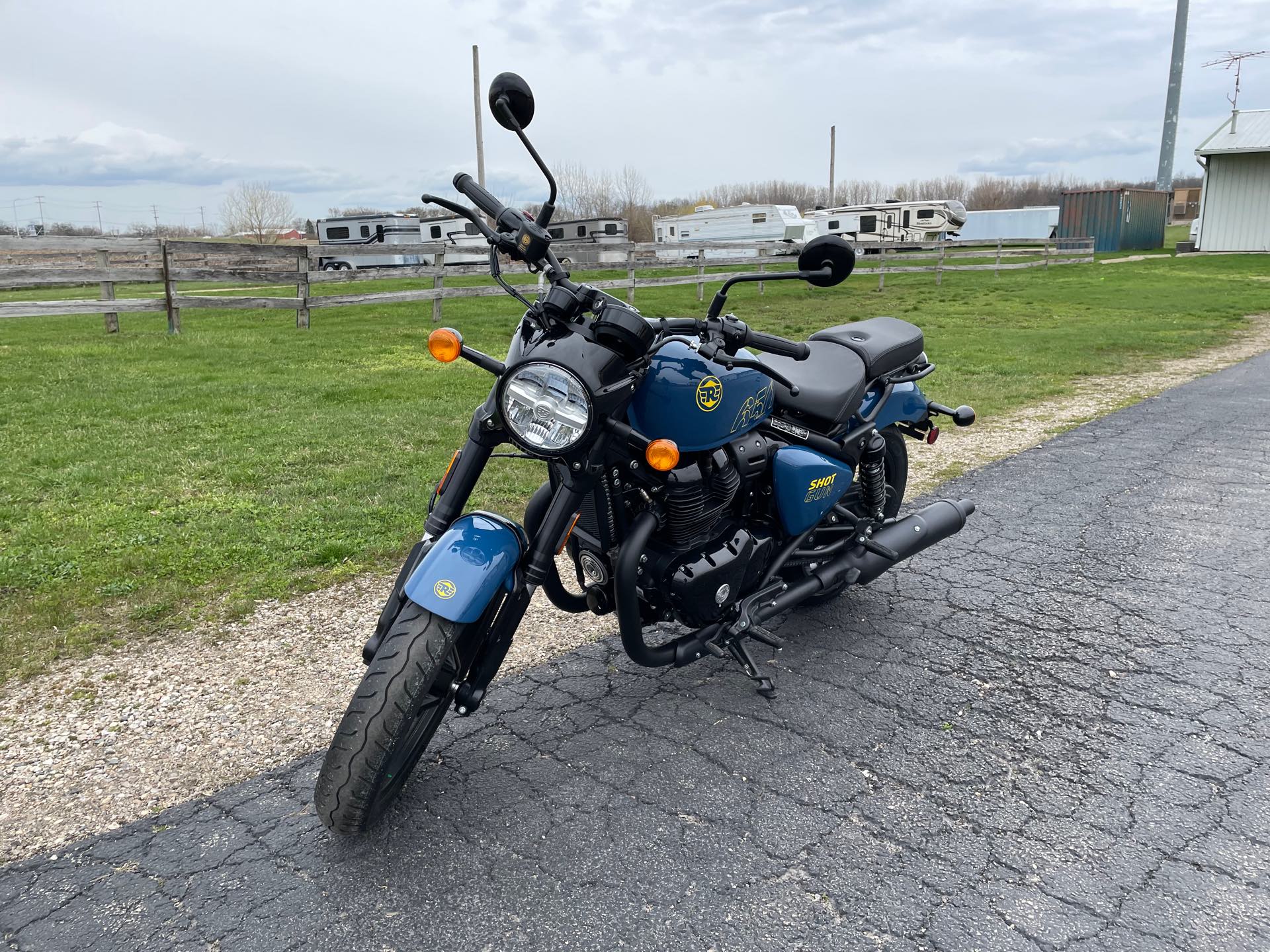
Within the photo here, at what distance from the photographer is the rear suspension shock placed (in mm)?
3639

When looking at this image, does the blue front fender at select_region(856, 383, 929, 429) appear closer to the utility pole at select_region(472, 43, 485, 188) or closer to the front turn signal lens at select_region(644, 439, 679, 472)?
the front turn signal lens at select_region(644, 439, 679, 472)

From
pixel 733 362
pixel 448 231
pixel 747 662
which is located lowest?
pixel 747 662

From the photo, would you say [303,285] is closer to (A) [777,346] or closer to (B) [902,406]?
(B) [902,406]

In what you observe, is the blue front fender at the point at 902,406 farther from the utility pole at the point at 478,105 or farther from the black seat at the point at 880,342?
the utility pole at the point at 478,105

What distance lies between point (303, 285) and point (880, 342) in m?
11.9

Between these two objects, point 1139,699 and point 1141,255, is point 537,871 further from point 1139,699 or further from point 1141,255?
point 1141,255

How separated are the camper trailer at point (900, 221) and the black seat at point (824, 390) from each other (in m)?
34.9

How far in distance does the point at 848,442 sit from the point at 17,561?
390 cm

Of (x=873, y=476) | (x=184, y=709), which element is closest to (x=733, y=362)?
(x=873, y=476)

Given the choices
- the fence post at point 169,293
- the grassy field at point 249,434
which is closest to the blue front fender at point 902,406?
the grassy field at point 249,434

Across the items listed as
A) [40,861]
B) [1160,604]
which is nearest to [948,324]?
[1160,604]

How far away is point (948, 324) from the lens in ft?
51.0

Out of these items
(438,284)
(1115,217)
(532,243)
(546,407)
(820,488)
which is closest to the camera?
(546,407)

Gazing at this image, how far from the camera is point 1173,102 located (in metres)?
45.2
